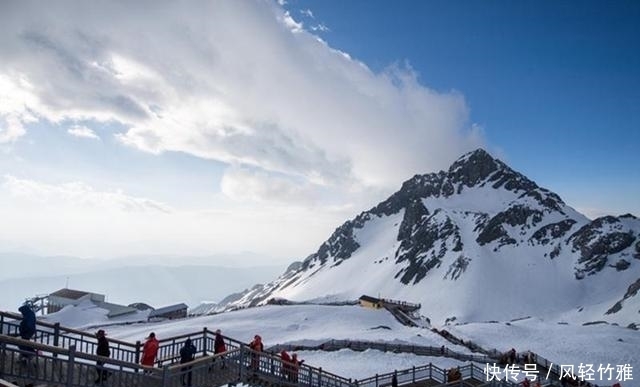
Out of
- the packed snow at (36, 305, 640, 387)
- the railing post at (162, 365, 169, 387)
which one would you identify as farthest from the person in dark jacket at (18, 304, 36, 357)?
the packed snow at (36, 305, 640, 387)

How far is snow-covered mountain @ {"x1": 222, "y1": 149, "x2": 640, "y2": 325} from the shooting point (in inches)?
4395

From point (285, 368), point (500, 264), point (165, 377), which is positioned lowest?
point (285, 368)

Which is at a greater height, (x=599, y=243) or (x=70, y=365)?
(x=599, y=243)

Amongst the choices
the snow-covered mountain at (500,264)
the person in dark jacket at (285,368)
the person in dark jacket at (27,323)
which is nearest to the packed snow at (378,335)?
the person in dark jacket at (285,368)

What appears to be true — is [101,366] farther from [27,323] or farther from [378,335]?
[378,335]

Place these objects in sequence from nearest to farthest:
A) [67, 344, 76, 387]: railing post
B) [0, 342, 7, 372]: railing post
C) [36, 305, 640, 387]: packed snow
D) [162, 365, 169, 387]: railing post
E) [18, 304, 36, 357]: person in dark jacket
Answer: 1. [0, 342, 7, 372]: railing post
2. [67, 344, 76, 387]: railing post
3. [162, 365, 169, 387]: railing post
4. [18, 304, 36, 357]: person in dark jacket
5. [36, 305, 640, 387]: packed snow

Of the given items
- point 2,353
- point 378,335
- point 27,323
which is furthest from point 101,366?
point 378,335

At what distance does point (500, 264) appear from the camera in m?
133

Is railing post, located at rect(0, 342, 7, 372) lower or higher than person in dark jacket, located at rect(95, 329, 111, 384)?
higher

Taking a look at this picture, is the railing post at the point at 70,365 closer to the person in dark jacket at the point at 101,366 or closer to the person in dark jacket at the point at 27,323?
A: the person in dark jacket at the point at 101,366

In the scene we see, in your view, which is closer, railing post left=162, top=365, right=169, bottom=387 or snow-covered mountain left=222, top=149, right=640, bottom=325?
railing post left=162, top=365, right=169, bottom=387

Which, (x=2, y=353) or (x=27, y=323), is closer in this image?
(x=2, y=353)

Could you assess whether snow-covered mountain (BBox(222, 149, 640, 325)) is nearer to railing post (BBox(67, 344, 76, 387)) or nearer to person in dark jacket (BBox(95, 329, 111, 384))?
person in dark jacket (BBox(95, 329, 111, 384))

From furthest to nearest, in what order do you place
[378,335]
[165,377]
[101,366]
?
[378,335]
[165,377]
[101,366]
